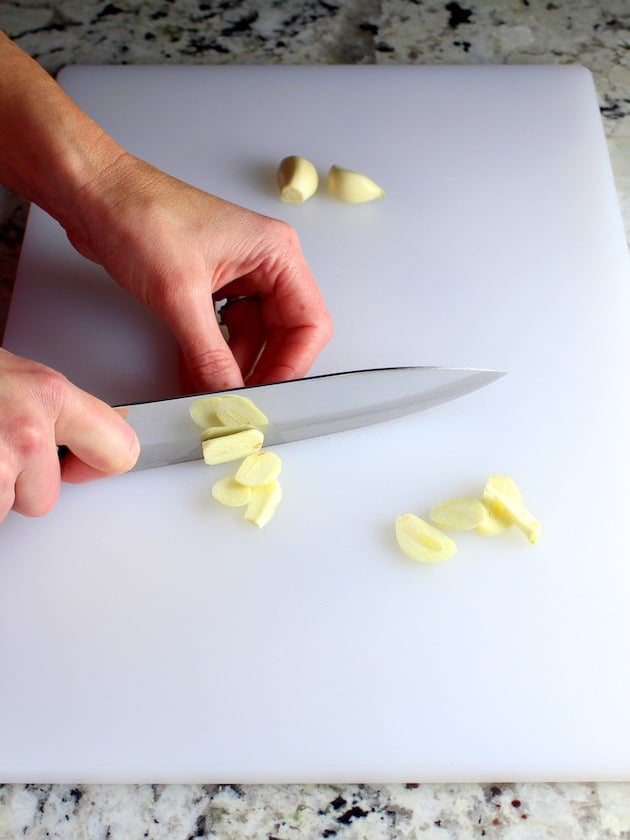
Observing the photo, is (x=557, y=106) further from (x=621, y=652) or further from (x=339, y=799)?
(x=339, y=799)

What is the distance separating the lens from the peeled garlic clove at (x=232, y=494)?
980 millimetres

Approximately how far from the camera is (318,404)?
100 cm

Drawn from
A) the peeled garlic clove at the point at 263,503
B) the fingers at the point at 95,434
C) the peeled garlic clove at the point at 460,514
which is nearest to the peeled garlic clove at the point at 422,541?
the peeled garlic clove at the point at 460,514

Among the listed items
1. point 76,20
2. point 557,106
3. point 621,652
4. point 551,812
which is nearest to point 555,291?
point 557,106

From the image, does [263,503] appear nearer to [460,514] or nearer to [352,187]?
[460,514]

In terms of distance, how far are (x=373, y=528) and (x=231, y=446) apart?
16 centimetres

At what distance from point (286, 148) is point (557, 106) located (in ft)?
1.24

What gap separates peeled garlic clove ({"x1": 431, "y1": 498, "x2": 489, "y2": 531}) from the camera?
3.13 feet

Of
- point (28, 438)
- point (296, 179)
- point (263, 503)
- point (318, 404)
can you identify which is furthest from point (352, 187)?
point (28, 438)

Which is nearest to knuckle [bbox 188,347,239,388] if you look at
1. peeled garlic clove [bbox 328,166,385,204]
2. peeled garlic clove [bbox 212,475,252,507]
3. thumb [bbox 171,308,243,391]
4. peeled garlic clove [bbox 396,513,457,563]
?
thumb [bbox 171,308,243,391]

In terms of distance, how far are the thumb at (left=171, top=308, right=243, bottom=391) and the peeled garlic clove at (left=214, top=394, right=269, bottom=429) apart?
2 centimetres

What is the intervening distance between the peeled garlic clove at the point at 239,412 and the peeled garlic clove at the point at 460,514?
0.20 metres

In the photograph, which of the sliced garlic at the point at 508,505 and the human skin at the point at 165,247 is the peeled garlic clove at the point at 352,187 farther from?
the sliced garlic at the point at 508,505

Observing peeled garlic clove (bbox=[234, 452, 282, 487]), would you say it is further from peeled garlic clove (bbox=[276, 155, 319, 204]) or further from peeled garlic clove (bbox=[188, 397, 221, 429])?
peeled garlic clove (bbox=[276, 155, 319, 204])
